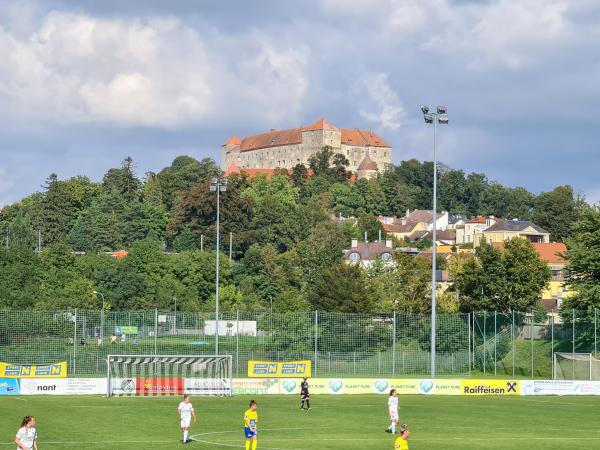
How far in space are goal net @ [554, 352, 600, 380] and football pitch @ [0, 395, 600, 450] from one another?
9.35 meters

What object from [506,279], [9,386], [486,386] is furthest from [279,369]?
[506,279]

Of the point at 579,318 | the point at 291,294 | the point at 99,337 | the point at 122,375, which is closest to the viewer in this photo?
the point at 122,375

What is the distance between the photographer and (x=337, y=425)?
4328 centimetres

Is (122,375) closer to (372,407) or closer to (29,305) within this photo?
(372,407)

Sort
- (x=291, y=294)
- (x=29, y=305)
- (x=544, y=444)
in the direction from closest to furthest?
(x=544, y=444) < (x=29, y=305) < (x=291, y=294)

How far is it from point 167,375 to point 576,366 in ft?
90.6

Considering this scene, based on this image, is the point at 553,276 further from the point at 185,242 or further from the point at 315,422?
the point at 315,422

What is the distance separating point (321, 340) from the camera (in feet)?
220

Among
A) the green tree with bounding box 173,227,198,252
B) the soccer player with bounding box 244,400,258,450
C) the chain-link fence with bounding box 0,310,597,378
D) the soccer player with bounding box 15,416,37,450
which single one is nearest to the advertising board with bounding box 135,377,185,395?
the chain-link fence with bounding box 0,310,597,378

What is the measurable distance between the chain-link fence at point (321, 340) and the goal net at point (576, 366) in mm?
1123

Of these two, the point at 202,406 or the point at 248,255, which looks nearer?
the point at 202,406

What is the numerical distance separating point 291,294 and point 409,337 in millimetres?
57382

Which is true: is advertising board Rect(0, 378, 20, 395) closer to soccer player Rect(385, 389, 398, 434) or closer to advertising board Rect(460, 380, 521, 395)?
soccer player Rect(385, 389, 398, 434)

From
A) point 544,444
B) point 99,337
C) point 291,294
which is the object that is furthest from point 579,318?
point 291,294
